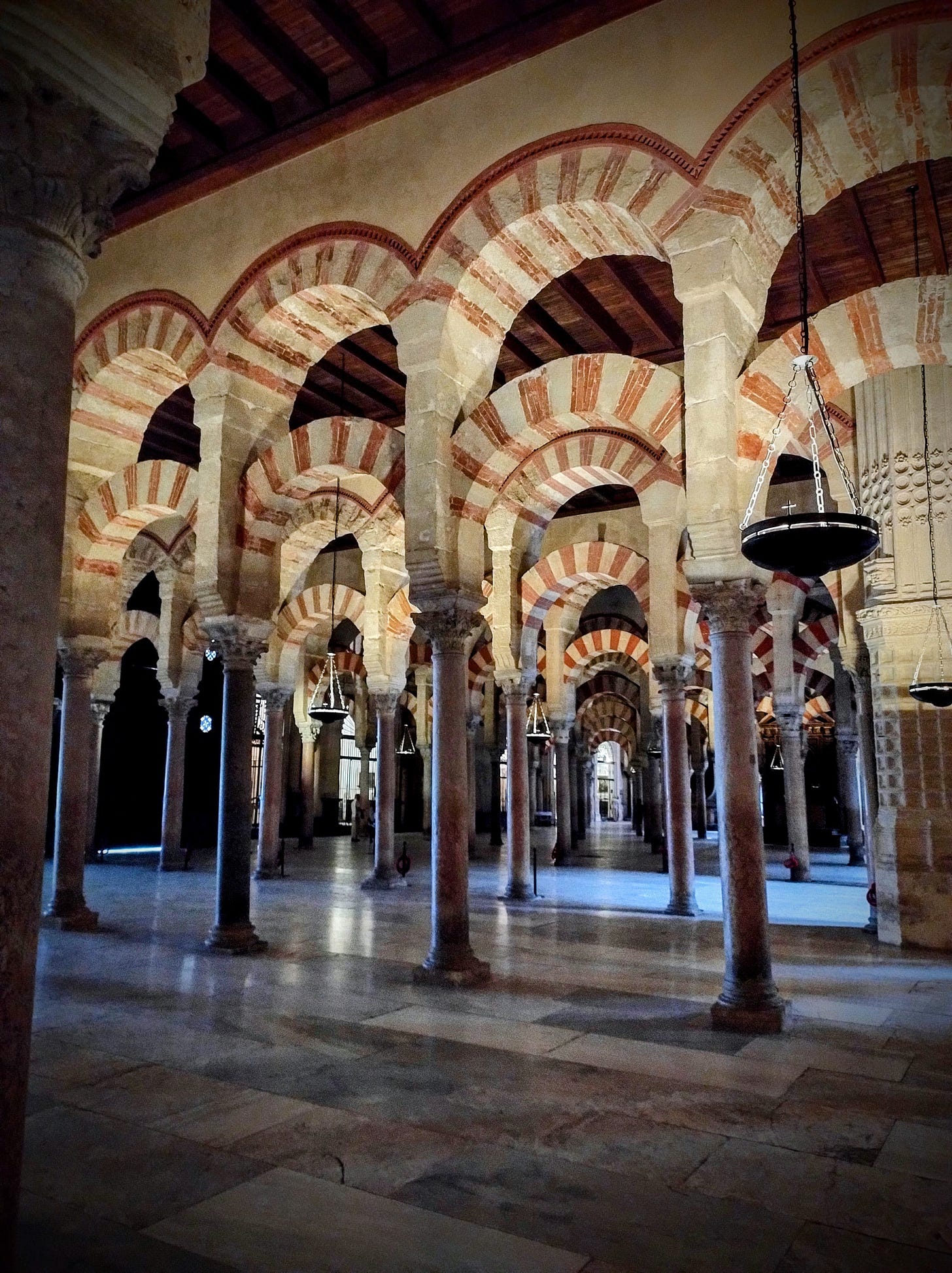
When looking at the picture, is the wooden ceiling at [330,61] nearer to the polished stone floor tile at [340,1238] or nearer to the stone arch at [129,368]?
the stone arch at [129,368]

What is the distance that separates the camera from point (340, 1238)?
2.09 meters

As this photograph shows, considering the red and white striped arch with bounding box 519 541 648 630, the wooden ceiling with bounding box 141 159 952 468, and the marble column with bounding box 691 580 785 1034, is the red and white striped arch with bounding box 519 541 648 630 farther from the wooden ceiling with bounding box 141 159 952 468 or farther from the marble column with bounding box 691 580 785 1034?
the marble column with bounding box 691 580 785 1034

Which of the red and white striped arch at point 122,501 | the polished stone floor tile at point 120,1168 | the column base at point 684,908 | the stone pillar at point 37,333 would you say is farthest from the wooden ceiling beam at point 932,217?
the polished stone floor tile at point 120,1168

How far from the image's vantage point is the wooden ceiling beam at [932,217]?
5.49 meters

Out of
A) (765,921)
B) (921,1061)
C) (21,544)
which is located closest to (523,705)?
(765,921)

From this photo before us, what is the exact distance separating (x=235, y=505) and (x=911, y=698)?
475 cm

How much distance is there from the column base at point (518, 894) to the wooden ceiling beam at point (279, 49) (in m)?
6.61

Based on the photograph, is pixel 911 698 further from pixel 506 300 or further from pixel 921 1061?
pixel 506 300

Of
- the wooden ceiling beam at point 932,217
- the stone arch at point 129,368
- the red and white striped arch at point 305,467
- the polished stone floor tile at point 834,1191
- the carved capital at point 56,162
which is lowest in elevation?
the polished stone floor tile at point 834,1191

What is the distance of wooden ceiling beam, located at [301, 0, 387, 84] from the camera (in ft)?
15.8

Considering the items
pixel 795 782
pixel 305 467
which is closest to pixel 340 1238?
pixel 305 467

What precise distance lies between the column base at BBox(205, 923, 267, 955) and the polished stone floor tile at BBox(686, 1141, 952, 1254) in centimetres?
381

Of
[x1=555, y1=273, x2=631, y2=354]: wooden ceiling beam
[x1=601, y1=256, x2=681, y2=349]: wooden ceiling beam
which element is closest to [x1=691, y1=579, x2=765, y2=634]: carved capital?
[x1=601, y1=256, x2=681, y2=349]: wooden ceiling beam

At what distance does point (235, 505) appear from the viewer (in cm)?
614
